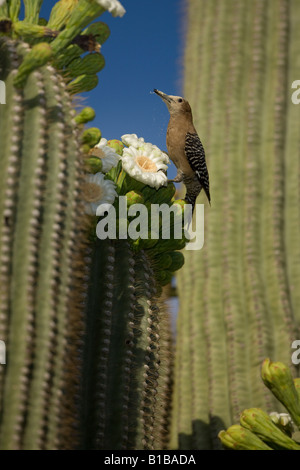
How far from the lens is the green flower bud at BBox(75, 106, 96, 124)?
1.39 m

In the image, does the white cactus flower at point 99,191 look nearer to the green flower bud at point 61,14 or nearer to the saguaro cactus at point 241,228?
the green flower bud at point 61,14

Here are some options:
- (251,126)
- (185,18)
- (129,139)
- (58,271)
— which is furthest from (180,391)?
(185,18)

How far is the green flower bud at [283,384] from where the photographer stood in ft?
4.85

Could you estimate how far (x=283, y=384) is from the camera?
1.49 meters

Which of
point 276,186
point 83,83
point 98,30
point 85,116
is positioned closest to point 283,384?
point 85,116

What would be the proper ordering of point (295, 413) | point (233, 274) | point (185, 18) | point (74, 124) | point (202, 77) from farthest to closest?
point (185, 18)
point (202, 77)
point (233, 274)
point (295, 413)
point (74, 124)

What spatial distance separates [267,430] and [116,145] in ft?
3.25

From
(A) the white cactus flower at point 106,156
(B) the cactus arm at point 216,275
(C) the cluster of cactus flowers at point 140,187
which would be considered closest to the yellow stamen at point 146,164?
(C) the cluster of cactus flowers at point 140,187

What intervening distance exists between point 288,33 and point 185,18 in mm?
824

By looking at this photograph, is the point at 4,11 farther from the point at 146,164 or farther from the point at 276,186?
the point at 276,186

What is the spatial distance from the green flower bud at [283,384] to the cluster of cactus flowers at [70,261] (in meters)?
0.38

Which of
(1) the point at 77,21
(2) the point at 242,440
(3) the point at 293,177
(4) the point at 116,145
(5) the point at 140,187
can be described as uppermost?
(3) the point at 293,177

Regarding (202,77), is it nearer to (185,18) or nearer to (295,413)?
(185,18)

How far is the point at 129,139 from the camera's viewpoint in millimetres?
1774
